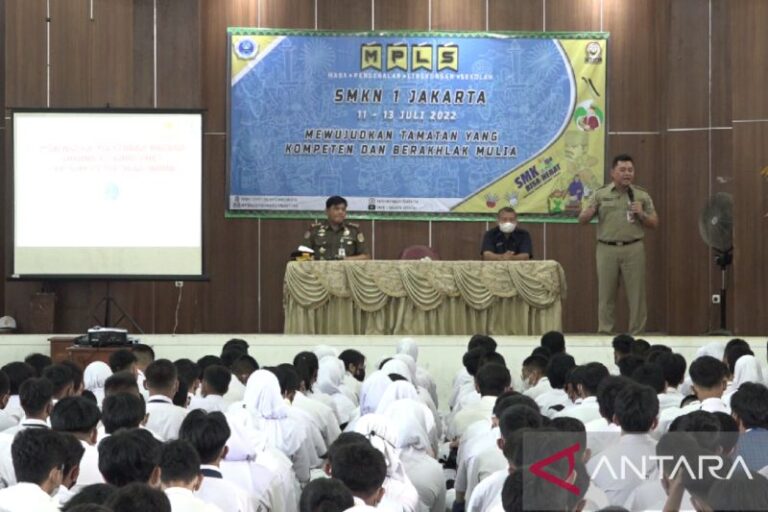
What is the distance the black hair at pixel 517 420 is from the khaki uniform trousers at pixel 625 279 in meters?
6.18

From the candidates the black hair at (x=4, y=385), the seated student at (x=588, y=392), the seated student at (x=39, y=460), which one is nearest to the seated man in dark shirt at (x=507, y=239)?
the seated student at (x=588, y=392)

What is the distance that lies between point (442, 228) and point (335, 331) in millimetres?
3206

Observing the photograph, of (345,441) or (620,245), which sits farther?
(620,245)

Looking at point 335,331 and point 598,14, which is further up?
point 598,14

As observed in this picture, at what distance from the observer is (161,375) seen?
231 inches

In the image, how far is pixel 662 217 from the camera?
13.1 m

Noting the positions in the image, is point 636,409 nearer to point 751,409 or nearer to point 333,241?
point 751,409

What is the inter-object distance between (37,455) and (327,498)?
0.95 metres

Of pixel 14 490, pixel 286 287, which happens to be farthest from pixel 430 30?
pixel 14 490

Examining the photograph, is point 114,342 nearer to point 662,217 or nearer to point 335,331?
point 335,331

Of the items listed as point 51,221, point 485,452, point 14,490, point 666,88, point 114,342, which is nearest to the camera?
point 14,490

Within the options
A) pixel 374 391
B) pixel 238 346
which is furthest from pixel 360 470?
pixel 238 346

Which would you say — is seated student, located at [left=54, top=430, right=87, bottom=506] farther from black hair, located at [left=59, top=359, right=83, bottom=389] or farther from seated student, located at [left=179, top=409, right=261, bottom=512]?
black hair, located at [left=59, top=359, right=83, bottom=389]

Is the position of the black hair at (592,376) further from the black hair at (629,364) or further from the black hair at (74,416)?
the black hair at (74,416)
